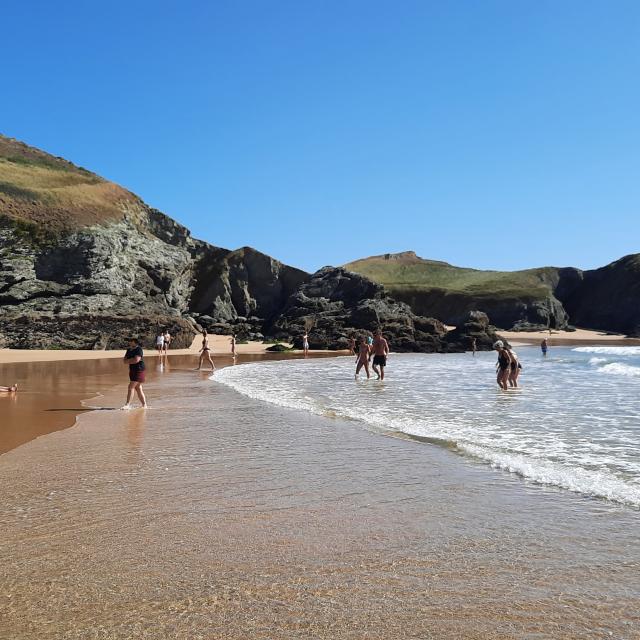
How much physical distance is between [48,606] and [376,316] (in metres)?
44.6

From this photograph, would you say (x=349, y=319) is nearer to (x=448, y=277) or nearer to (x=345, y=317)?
(x=345, y=317)

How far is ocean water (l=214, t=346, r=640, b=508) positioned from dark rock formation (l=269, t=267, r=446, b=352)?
21665 mm

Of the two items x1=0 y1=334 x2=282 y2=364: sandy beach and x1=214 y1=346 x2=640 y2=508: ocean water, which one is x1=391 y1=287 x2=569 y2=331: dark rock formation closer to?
x1=0 y1=334 x2=282 y2=364: sandy beach

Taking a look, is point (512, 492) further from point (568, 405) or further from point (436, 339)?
point (436, 339)

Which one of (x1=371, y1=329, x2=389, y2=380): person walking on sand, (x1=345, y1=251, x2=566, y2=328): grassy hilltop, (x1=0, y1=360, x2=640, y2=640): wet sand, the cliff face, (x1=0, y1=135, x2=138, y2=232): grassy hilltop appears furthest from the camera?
(x1=345, y1=251, x2=566, y2=328): grassy hilltop

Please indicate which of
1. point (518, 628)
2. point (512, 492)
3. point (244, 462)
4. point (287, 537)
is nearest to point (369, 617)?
point (518, 628)

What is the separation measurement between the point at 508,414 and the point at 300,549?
8.97 metres

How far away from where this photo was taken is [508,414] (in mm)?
12539

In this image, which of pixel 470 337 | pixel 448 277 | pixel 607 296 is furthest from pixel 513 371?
pixel 448 277

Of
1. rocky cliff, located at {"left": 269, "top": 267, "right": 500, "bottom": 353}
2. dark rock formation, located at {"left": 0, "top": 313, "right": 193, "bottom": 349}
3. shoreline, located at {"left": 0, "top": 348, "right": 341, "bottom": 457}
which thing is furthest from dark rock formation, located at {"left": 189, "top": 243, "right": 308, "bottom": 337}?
shoreline, located at {"left": 0, "top": 348, "right": 341, "bottom": 457}

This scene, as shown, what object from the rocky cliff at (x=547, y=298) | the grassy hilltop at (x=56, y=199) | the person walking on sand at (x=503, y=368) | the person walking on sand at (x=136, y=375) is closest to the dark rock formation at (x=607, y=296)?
the rocky cliff at (x=547, y=298)

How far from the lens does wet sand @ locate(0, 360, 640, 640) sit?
3.39m

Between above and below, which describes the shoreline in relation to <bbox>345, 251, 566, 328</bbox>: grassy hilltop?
below

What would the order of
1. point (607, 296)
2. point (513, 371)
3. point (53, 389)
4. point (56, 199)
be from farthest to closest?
1. point (607, 296)
2. point (56, 199)
3. point (513, 371)
4. point (53, 389)
